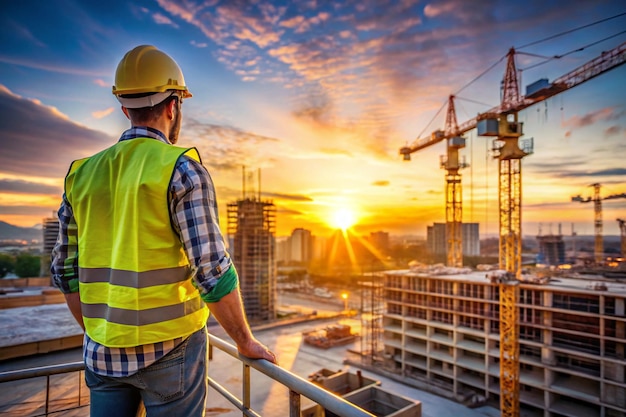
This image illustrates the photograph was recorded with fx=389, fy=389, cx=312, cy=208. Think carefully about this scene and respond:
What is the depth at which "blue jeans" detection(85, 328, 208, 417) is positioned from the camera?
144 centimetres

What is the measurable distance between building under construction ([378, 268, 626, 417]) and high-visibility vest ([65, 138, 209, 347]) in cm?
1939

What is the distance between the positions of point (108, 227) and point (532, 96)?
2696 centimetres

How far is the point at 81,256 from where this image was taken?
148cm

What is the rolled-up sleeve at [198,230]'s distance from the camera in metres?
1.36

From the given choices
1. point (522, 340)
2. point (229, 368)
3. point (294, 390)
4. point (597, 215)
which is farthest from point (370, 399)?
point (597, 215)

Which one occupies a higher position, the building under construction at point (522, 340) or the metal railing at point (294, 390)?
the metal railing at point (294, 390)

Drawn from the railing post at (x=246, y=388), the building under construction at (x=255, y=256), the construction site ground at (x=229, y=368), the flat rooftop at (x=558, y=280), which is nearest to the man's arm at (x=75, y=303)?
the railing post at (x=246, y=388)

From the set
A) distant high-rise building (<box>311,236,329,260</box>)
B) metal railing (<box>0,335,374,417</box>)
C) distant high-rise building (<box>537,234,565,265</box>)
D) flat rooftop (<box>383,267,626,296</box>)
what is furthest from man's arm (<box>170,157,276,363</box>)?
distant high-rise building (<box>311,236,329,260</box>)

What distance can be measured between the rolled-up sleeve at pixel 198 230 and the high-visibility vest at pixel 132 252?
37mm

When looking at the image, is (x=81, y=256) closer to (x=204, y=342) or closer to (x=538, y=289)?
(x=204, y=342)

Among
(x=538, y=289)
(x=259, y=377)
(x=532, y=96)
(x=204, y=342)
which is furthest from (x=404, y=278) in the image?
(x=204, y=342)

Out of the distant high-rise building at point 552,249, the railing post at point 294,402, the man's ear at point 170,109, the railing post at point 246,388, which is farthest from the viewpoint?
the distant high-rise building at point 552,249

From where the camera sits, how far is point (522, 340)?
18562 millimetres

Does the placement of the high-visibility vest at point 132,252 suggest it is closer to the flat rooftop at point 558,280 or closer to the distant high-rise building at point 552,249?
the flat rooftop at point 558,280
